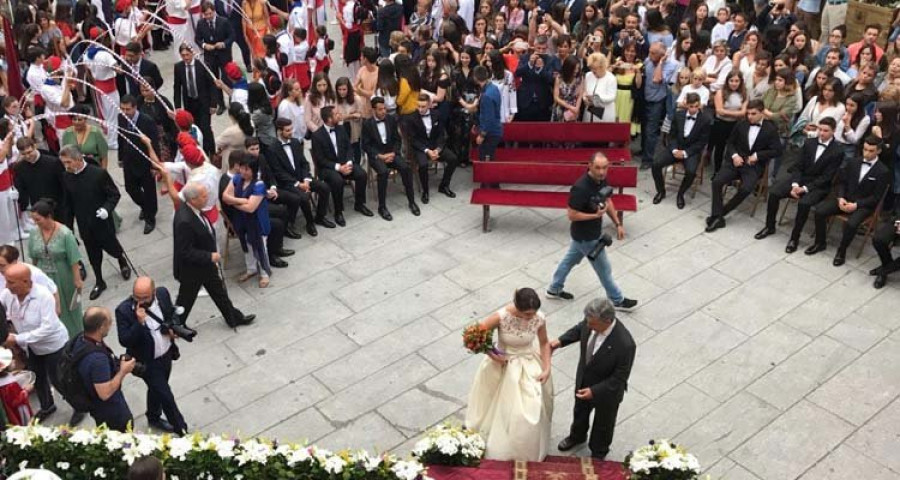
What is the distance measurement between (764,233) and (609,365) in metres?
4.84

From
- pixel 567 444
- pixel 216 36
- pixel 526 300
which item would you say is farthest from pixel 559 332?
pixel 216 36

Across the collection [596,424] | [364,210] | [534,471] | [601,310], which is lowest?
[364,210]

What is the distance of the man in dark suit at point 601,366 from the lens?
676 cm

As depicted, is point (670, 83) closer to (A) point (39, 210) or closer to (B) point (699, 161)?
(B) point (699, 161)

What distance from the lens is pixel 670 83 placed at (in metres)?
12.4

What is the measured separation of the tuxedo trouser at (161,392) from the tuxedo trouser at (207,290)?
48.4 inches

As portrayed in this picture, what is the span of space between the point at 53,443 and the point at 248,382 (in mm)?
2559

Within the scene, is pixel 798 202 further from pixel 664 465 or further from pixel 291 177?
pixel 291 177

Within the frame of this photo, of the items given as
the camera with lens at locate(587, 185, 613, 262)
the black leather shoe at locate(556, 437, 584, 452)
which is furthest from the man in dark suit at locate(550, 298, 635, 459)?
the camera with lens at locate(587, 185, 613, 262)

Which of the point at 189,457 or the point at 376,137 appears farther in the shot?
the point at 376,137

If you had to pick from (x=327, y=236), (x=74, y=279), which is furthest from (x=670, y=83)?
(x=74, y=279)

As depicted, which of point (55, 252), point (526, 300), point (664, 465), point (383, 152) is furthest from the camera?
point (383, 152)

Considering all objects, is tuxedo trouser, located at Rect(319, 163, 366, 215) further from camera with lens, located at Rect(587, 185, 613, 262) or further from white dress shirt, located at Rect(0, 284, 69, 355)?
white dress shirt, located at Rect(0, 284, 69, 355)

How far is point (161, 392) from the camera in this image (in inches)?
292
